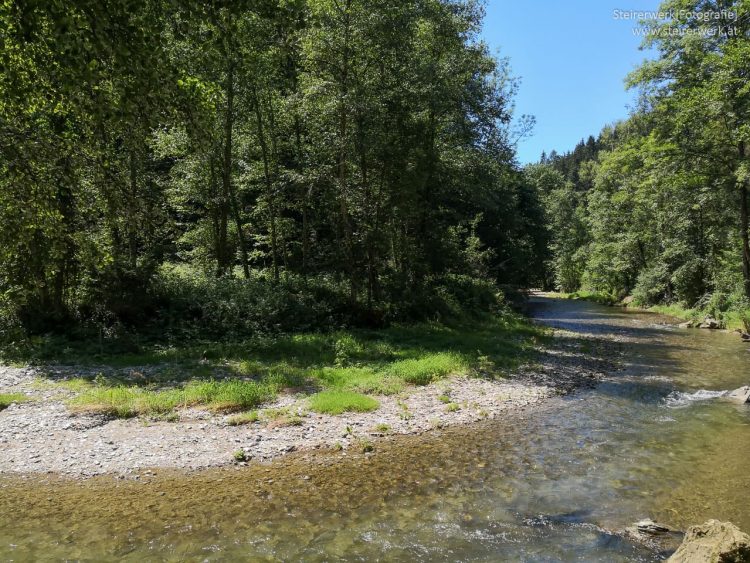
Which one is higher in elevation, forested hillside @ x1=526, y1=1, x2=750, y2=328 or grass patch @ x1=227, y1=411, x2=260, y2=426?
forested hillside @ x1=526, y1=1, x2=750, y2=328

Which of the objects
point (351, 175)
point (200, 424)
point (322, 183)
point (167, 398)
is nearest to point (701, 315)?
point (351, 175)

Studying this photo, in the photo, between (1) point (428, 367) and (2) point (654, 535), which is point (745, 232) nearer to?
(1) point (428, 367)

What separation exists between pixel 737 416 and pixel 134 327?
18.6 meters

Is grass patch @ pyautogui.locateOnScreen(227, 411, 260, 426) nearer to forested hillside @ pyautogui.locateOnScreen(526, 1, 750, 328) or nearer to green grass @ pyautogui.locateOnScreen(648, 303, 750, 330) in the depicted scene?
forested hillside @ pyautogui.locateOnScreen(526, 1, 750, 328)

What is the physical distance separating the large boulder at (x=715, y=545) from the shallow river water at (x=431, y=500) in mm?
1004

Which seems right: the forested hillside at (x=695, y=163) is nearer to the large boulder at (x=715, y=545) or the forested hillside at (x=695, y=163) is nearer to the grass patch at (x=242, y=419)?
the large boulder at (x=715, y=545)

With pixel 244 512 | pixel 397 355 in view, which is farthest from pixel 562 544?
pixel 397 355

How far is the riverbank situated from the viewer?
9266 mm

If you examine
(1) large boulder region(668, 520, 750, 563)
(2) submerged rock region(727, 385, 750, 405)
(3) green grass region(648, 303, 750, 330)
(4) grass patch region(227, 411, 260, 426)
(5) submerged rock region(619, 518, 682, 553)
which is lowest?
(5) submerged rock region(619, 518, 682, 553)

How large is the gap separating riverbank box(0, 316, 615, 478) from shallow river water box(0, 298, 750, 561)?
0.55 metres

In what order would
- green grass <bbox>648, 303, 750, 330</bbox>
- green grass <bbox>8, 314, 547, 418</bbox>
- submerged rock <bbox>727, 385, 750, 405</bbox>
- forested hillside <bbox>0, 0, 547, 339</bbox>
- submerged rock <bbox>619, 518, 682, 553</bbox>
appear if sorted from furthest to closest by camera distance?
green grass <bbox>648, 303, 750, 330</bbox> < forested hillside <bbox>0, 0, 547, 339</bbox> < submerged rock <bbox>727, 385, 750, 405</bbox> < green grass <bbox>8, 314, 547, 418</bbox> < submerged rock <bbox>619, 518, 682, 553</bbox>

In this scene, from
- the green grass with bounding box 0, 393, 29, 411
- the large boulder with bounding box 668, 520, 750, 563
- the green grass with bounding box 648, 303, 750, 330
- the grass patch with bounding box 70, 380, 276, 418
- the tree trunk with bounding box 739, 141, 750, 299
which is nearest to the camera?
the large boulder with bounding box 668, 520, 750, 563

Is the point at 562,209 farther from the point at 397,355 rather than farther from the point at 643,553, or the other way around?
the point at 643,553

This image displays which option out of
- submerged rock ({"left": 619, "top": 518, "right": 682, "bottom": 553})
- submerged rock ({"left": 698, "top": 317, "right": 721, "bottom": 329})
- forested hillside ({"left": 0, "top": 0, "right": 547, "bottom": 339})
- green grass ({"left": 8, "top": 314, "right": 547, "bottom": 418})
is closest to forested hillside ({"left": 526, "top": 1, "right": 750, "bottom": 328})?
submerged rock ({"left": 698, "top": 317, "right": 721, "bottom": 329})
